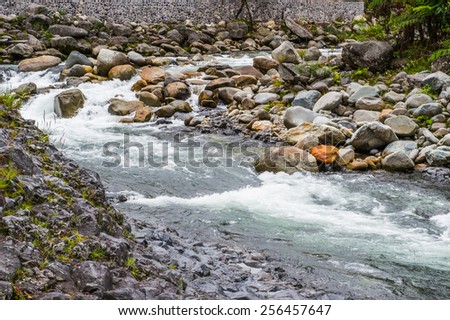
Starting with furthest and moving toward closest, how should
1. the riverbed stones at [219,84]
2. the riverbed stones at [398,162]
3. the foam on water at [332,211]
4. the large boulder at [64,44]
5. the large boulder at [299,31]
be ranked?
1. the large boulder at [299,31]
2. the large boulder at [64,44]
3. the riverbed stones at [219,84]
4. the riverbed stones at [398,162]
5. the foam on water at [332,211]

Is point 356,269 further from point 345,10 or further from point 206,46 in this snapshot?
point 345,10

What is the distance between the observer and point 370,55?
50.4 feet

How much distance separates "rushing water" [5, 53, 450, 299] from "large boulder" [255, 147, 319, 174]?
0.22 m

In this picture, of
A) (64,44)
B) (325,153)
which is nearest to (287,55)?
(325,153)

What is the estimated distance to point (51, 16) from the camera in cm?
2320

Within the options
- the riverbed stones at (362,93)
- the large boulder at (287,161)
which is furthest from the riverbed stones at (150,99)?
the large boulder at (287,161)

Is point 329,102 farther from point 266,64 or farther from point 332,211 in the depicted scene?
point 332,211

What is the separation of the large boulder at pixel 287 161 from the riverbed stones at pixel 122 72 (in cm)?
793

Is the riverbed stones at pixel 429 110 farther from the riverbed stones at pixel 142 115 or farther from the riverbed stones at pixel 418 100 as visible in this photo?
the riverbed stones at pixel 142 115

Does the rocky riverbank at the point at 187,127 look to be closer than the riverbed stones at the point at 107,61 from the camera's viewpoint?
Yes

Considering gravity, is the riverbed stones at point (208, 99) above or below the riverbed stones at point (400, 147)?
above

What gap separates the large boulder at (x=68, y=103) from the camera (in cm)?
1352

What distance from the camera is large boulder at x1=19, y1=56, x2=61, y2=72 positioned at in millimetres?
17562

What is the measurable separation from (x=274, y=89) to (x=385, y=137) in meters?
4.71
